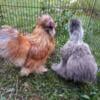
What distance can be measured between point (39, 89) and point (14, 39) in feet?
2.49

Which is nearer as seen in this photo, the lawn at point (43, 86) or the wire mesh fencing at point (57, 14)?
the lawn at point (43, 86)

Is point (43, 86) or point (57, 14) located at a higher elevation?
point (57, 14)

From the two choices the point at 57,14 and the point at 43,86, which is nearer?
the point at 43,86

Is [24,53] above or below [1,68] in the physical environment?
above

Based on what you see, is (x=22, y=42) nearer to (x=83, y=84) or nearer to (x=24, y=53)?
(x=24, y=53)

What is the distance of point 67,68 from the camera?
3.64m

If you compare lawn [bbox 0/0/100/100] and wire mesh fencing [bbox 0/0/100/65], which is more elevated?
wire mesh fencing [bbox 0/0/100/65]

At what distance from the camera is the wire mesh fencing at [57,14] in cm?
466

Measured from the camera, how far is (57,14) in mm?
4895

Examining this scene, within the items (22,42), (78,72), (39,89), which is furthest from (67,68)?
(22,42)

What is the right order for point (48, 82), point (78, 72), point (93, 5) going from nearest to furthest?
point (78, 72) < point (48, 82) < point (93, 5)

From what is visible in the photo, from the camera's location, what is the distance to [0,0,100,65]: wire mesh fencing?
4664mm

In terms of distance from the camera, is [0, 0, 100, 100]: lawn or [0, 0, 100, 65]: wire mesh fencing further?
[0, 0, 100, 65]: wire mesh fencing

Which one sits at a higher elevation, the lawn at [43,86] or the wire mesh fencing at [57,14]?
the wire mesh fencing at [57,14]
